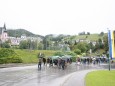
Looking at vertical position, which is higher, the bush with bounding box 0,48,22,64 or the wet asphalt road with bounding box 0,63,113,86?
the bush with bounding box 0,48,22,64

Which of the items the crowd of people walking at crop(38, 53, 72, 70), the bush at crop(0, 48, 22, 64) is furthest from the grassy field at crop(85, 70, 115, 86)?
the bush at crop(0, 48, 22, 64)

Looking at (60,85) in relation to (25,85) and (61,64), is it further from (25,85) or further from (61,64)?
(61,64)

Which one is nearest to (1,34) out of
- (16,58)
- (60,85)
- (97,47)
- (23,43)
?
(97,47)

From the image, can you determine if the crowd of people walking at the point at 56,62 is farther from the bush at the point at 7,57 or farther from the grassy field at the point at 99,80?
the grassy field at the point at 99,80

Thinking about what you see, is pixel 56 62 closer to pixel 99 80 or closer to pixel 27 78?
pixel 27 78

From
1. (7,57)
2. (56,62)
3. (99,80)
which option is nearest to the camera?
(99,80)

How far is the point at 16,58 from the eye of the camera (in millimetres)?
53750

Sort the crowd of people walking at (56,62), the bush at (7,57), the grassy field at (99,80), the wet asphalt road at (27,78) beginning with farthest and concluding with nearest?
the bush at (7,57) < the crowd of people walking at (56,62) < the grassy field at (99,80) < the wet asphalt road at (27,78)

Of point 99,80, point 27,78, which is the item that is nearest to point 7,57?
point 27,78

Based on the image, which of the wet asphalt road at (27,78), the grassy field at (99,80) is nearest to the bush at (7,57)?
the wet asphalt road at (27,78)

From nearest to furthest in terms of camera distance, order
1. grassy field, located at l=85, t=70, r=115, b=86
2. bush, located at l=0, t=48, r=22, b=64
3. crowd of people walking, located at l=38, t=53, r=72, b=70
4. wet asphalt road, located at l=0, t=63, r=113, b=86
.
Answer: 1. wet asphalt road, located at l=0, t=63, r=113, b=86
2. grassy field, located at l=85, t=70, r=115, b=86
3. crowd of people walking, located at l=38, t=53, r=72, b=70
4. bush, located at l=0, t=48, r=22, b=64

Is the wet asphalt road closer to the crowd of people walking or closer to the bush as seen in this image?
the crowd of people walking

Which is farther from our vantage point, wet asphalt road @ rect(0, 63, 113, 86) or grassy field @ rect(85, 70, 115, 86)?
grassy field @ rect(85, 70, 115, 86)

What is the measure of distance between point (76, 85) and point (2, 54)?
3306cm
